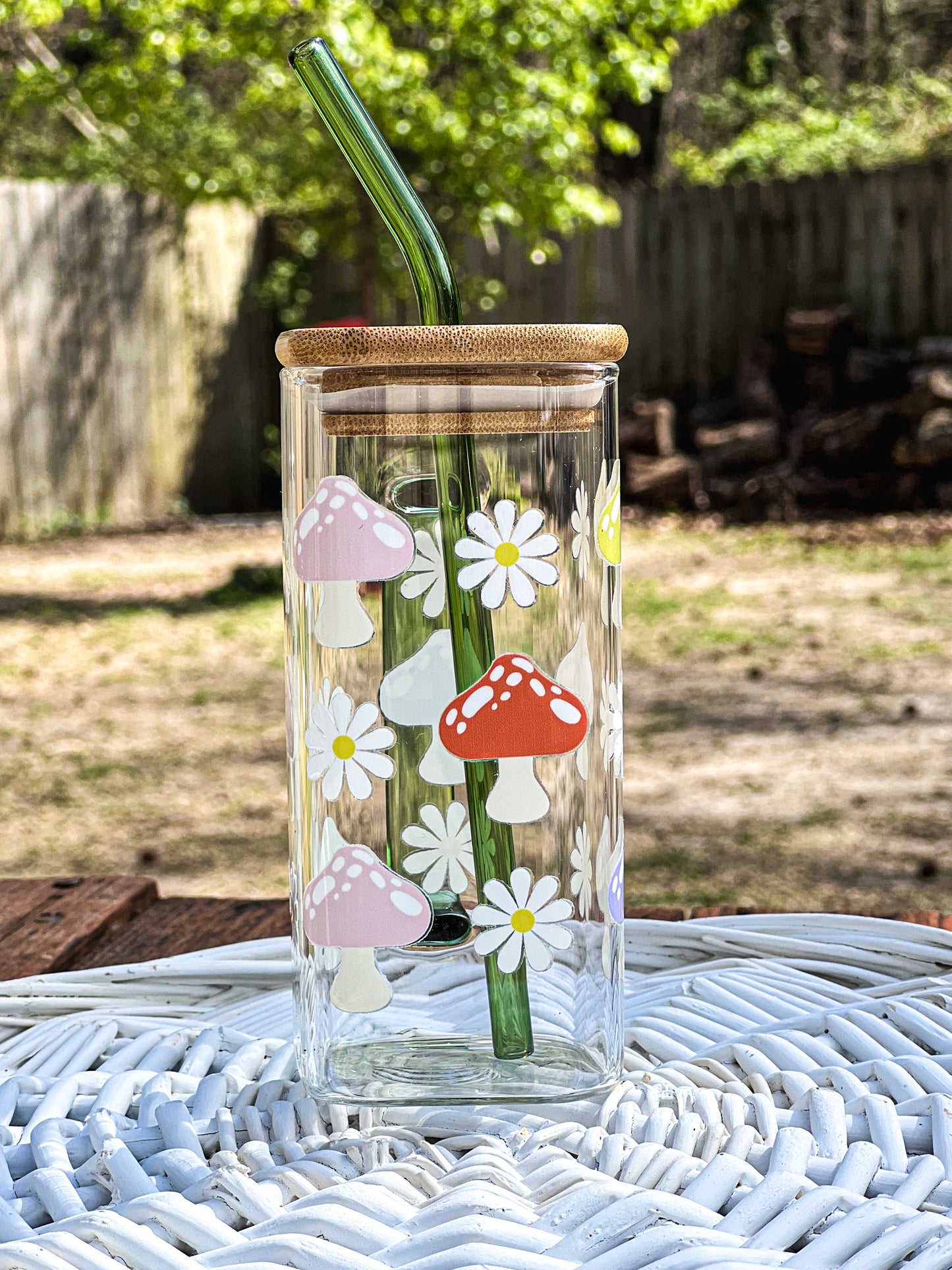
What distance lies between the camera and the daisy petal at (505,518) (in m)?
0.67

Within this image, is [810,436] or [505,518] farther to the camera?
[810,436]

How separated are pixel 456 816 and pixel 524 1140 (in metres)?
0.15

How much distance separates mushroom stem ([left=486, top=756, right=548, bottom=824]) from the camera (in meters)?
0.68

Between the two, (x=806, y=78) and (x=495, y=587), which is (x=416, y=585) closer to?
(x=495, y=587)

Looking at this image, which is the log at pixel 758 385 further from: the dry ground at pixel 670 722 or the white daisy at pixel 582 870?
the white daisy at pixel 582 870

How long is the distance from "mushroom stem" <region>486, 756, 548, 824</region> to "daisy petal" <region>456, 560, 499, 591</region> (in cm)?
9

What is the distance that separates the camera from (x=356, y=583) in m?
0.67

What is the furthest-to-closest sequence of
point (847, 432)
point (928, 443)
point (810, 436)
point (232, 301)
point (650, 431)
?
point (232, 301) < point (650, 431) < point (810, 436) < point (847, 432) < point (928, 443)

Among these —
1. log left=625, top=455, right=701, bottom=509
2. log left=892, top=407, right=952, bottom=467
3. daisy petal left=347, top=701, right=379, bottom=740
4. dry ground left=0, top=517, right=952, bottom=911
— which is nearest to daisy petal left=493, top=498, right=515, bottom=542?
daisy petal left=347, top=701, right=379, bottom=740

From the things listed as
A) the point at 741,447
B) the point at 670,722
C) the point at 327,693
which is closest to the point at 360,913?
the point at 327,693

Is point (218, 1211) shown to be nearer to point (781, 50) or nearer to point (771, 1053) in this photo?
point (771, 1053)

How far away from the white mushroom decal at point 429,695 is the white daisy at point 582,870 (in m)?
0.07

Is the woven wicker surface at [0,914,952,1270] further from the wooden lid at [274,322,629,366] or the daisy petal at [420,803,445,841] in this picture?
the wooden lid at [274,322,629,366]

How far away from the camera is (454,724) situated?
2.19 ft
